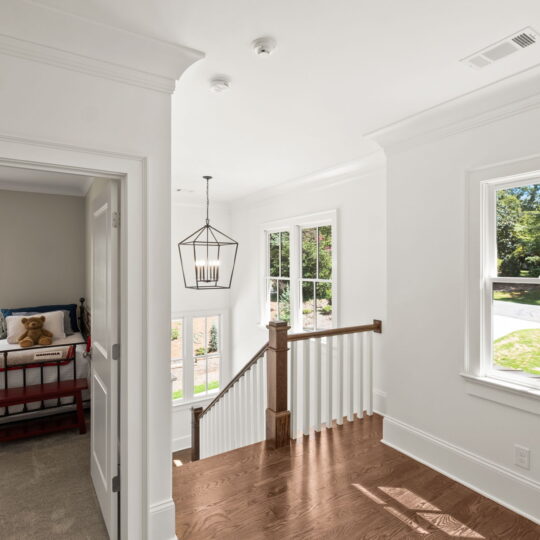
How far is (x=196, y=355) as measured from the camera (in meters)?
6.33

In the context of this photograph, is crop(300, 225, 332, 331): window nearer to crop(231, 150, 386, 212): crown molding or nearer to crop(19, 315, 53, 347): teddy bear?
crop(231, 150, 386, 212): crown molding

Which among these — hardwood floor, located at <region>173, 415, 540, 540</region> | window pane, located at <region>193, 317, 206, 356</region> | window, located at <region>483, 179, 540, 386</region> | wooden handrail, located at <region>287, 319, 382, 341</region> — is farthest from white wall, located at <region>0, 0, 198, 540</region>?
window pane, located at <region>193, 317, 206, 356</region>

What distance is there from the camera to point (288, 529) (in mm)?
2086

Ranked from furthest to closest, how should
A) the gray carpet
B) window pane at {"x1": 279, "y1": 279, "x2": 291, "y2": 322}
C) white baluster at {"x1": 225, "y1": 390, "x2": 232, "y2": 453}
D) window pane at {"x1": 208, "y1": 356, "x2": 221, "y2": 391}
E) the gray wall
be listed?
window pane at {"x1": 208, "y1": 356, "x2": 221, "y2": 391}
window pane at {"x1": 279, "y1": 279, "x2": 291, "y2": 322}
the gray wall
white baluster at {"x1": 225, "y1": 390, "x2": 232, "y2": 453}
the gray carpet

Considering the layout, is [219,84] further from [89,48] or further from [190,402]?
[190,402]

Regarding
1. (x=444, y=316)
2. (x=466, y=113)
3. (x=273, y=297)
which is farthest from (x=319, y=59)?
(x=273, y=297)

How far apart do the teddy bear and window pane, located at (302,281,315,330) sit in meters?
3.01

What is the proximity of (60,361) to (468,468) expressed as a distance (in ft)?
11.5

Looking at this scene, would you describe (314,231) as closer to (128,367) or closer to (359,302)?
(359,302)

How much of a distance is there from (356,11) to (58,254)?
505 centimetres

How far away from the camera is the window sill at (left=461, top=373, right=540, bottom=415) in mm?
2217

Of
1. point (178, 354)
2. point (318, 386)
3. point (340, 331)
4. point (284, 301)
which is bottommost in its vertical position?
point (178, 354)

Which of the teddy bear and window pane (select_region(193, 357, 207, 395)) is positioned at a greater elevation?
the teddy bear

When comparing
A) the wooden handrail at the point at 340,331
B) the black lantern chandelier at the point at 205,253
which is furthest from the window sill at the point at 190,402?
the wooden handrail at the point at 340,331
